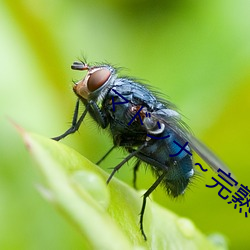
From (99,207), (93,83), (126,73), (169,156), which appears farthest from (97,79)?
(126,73)

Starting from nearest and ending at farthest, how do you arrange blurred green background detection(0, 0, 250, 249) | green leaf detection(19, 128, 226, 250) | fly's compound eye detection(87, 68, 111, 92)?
green leaf detection(19, 128, 226, 250)
fly's compound eye detection(87, 68, 111, 92)
blurred green background detection(0, 0, 250, 249)

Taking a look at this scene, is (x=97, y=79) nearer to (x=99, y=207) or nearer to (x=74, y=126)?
(x=74, y=126)

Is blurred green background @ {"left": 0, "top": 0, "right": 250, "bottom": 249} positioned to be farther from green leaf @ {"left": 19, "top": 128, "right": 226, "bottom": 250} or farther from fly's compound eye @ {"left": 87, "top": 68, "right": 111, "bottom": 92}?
green leaf @ {"left": 19, "top": 128, "right": 226, "bottom": 250}

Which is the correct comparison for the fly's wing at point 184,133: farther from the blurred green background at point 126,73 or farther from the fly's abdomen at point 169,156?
the blurred green background at point 126,73

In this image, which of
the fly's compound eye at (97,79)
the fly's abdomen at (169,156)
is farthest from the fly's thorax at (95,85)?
the fly's abdomen at (169,156)

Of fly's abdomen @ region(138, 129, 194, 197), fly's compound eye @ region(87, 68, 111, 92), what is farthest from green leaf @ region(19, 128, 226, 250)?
fly's compound eye @ region(87, 68, 111, 92)

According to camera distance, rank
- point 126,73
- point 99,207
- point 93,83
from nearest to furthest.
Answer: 1. point 99,207
2. point 93,83
3. point 126,73
